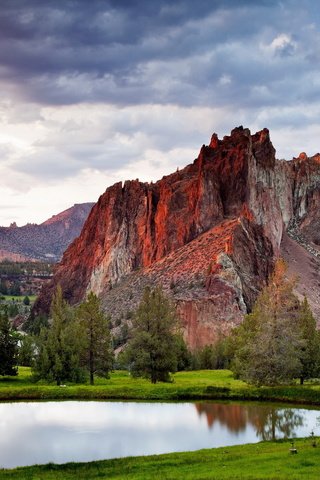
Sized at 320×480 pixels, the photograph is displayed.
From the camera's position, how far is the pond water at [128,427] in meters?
41.5

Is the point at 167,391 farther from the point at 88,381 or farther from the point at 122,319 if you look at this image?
the point at 122,319

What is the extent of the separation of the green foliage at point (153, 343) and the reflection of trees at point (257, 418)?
1562 cm

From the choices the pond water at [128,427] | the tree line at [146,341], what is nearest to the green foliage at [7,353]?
the tree line at [146,341]

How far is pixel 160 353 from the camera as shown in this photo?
79062 millimetres

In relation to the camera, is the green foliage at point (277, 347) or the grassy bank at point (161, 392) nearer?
the grassy bank at point (161, 392)

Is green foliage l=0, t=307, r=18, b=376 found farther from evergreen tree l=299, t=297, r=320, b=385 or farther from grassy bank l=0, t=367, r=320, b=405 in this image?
evergreen tree l=299, t=297, r=320, b=385

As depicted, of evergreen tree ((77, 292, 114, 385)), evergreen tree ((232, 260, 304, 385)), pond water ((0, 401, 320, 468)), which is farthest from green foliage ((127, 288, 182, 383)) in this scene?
pond water ((0, 401, 320, 468))

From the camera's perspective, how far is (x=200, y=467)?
34125mm

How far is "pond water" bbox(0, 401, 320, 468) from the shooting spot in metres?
41.5

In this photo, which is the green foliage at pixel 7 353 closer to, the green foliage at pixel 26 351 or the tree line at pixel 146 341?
the tree line at pixel 146 341

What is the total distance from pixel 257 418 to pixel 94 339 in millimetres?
29435

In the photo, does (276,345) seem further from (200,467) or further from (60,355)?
(200,467)

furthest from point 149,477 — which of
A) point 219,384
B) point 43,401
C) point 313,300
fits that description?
point 313,300

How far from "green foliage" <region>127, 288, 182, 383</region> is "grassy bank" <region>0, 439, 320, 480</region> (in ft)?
132
